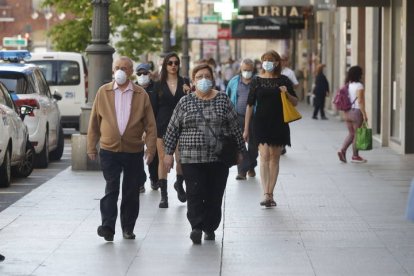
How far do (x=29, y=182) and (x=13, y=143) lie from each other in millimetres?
689

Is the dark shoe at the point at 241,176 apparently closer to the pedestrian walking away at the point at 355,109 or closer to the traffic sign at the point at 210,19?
the pedestrian walking away at the point at 355,109

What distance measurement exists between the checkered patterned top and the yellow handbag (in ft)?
8.83

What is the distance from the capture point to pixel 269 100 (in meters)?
15.0

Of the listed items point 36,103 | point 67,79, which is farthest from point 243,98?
point 67,79

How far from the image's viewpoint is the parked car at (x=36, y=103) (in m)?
21.4

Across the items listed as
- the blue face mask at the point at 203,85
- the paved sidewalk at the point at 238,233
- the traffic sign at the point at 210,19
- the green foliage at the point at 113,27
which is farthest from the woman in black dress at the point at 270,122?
the traffic sign at the point at 210,19

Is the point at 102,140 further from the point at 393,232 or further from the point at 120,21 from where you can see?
the point at 120,21

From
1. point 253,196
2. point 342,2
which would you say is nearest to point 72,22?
point 342,2

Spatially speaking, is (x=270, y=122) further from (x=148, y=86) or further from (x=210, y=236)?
(x=210, y=236)

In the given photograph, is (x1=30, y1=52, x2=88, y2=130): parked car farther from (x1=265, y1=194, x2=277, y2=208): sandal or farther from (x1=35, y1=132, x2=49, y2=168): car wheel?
(x1=265, y1=194, x2=277, y2=208): sandal

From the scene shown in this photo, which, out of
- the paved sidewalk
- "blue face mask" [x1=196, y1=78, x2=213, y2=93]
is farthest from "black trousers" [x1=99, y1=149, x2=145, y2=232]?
"blue face mask" [x1=196, y1=78, x2=213, y2=93]

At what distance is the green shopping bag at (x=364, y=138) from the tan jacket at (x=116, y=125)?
948 cm

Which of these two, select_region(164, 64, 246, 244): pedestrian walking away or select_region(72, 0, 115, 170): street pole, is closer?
select_region(164, 64, 246, 244): pedestrian walking away

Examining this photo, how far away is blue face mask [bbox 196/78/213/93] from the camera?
1209 cm
